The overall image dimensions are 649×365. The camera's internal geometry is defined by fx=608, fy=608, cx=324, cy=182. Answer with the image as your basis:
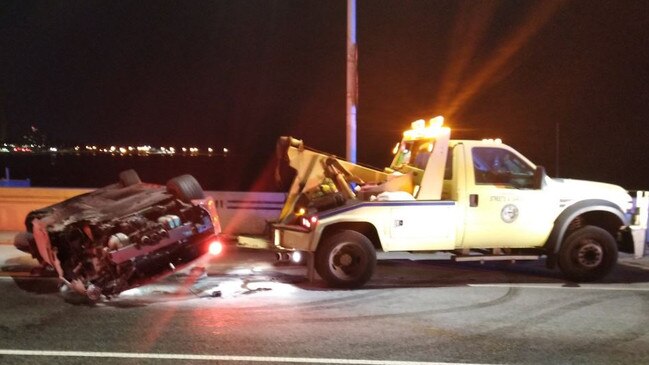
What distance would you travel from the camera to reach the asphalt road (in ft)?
18.8

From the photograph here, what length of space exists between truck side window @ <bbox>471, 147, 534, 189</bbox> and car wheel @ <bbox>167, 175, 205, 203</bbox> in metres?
4.04

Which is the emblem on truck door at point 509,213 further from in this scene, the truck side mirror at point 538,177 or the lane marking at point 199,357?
the lane marking at point 199,357

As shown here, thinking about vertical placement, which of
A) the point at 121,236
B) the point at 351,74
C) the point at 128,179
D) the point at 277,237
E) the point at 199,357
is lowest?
the point at 199,357

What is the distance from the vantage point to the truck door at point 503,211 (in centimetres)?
866

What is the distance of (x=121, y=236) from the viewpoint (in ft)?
24.3

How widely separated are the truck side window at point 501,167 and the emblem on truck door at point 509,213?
1.27 ft

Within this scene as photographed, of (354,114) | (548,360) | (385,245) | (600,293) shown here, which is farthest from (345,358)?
(354,114)

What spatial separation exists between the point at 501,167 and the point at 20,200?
413 inches

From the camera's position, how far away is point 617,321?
685 centimetres

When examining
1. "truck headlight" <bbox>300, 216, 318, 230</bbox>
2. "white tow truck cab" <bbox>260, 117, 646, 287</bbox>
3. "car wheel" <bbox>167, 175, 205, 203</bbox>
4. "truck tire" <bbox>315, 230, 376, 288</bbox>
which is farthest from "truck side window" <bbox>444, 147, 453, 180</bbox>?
"car wheel" <bbox>167, 175, 205, 203</bbox>

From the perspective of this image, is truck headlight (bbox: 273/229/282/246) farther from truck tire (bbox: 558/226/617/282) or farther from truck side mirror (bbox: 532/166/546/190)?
truck tire (bbox: 558/226/617/282)

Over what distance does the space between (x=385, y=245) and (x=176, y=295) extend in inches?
116

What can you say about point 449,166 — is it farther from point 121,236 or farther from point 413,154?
point 121,236

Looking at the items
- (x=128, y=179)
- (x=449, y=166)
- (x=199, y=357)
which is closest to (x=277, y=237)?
(x=128, y=179)
